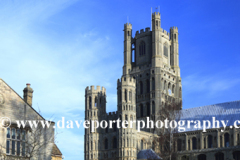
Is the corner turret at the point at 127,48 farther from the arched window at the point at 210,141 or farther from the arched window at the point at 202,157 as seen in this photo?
the arched window at the point at 202,157

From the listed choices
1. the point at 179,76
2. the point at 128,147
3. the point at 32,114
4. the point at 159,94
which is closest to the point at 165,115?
the point at 128,147

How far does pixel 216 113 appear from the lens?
9344 centimetres

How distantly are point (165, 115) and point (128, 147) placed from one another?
903cm

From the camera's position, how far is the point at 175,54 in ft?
368

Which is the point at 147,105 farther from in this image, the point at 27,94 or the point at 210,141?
the point at 27,94

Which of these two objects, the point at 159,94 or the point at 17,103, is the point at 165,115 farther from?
the point at 17,103

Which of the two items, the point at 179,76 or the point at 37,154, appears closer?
the point at 37,154

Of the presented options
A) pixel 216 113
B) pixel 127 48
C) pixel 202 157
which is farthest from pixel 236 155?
pixel 127 48

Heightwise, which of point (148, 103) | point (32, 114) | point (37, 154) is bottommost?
point (37, 154)

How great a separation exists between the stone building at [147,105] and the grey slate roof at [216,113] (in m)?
0.28

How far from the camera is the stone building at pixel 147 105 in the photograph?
88.1 meters

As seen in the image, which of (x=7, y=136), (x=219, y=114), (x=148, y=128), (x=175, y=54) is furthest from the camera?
(x=175, y=54)

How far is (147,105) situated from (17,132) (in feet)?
223

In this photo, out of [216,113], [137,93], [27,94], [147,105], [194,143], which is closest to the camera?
[27,94]
